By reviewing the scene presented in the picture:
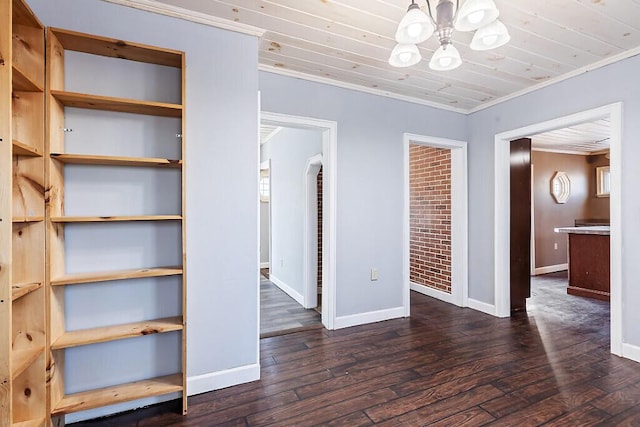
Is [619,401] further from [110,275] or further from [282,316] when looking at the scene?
[110,275]

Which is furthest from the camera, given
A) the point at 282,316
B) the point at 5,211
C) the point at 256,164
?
the point at 282,316

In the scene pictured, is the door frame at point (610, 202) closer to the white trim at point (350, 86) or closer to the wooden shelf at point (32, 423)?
the white trim at point (350, 86)

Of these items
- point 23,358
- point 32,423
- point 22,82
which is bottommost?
point 32,423

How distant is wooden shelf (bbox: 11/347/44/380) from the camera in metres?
1.31

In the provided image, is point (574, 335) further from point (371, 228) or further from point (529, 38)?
point (529, 38)

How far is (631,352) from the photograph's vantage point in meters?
2.43

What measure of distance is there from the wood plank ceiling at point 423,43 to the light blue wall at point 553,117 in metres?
0.12

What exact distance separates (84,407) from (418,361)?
Answer: 2101mm

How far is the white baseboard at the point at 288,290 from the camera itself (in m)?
4.01

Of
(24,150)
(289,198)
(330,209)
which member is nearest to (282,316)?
(330,209)

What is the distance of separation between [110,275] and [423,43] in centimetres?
250

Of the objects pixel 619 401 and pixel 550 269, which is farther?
pixel 550 269

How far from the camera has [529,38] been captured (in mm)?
2227

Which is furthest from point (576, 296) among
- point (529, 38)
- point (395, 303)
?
point (529, 38)
